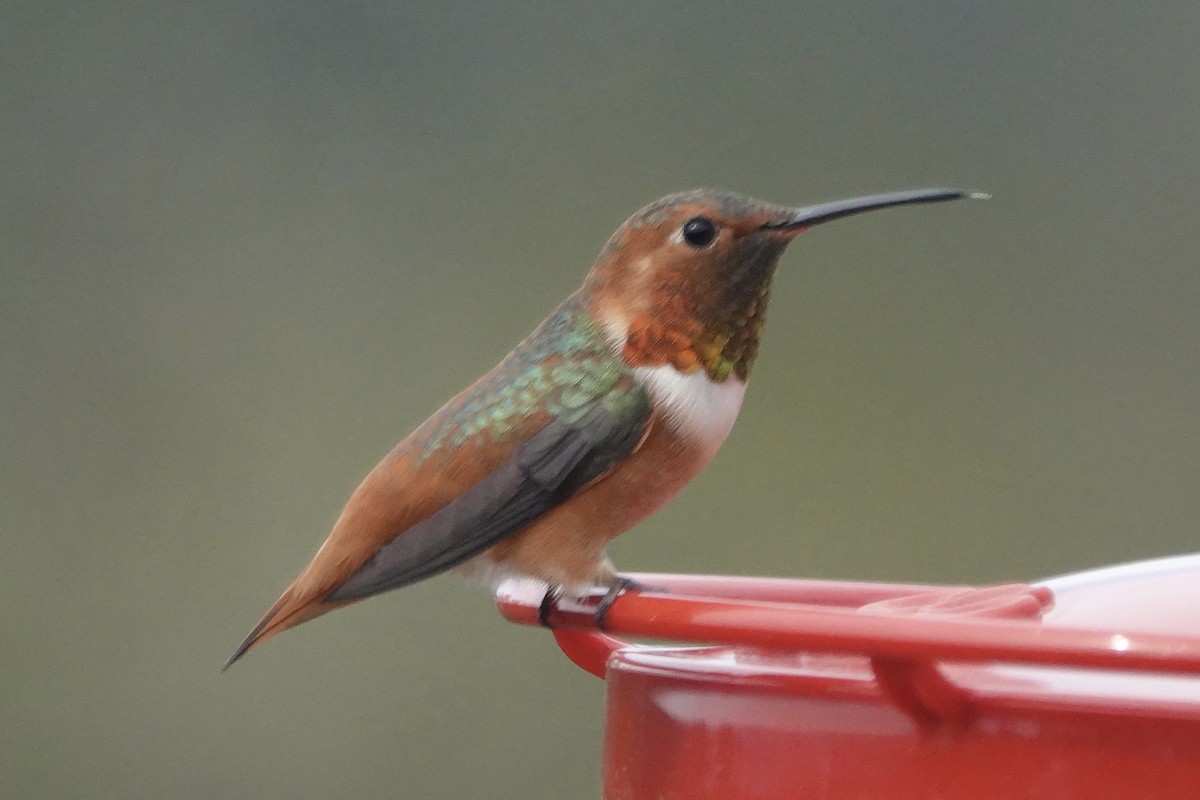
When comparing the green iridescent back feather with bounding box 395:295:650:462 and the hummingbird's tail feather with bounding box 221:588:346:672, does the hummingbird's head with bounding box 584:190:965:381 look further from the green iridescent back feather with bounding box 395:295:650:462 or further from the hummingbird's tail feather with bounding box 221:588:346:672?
the hummingbird's tail feather with bounding box 221:588:346:672

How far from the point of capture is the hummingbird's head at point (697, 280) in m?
1.36

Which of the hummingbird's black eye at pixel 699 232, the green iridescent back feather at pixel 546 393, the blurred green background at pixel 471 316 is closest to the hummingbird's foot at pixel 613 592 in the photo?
the green iridescent back feather at pixel 546 393

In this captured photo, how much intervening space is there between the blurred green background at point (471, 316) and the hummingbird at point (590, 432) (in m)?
2.27

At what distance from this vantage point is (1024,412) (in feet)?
12.0

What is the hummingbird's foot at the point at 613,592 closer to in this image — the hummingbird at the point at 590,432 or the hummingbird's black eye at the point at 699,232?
the hummingbird at the point at 590,432

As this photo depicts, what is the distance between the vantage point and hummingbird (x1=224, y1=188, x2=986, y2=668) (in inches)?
50.8

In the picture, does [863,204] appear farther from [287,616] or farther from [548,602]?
[287,616]

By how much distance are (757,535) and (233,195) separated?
1.61 meters

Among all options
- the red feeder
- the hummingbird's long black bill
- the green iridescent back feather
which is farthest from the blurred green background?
the red feeder

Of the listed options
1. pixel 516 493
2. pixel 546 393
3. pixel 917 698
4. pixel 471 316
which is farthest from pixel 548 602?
pixel 471 316

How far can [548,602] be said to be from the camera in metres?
1.26

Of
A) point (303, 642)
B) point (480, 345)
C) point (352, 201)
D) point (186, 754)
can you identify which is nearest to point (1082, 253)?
point (480, 345)

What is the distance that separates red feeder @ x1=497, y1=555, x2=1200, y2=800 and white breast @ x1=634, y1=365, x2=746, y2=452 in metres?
0.28

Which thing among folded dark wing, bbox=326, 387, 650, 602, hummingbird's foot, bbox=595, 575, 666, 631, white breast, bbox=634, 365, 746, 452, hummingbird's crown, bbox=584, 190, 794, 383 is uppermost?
hummingbird's crown, bbox=584, 190, 794, 383
